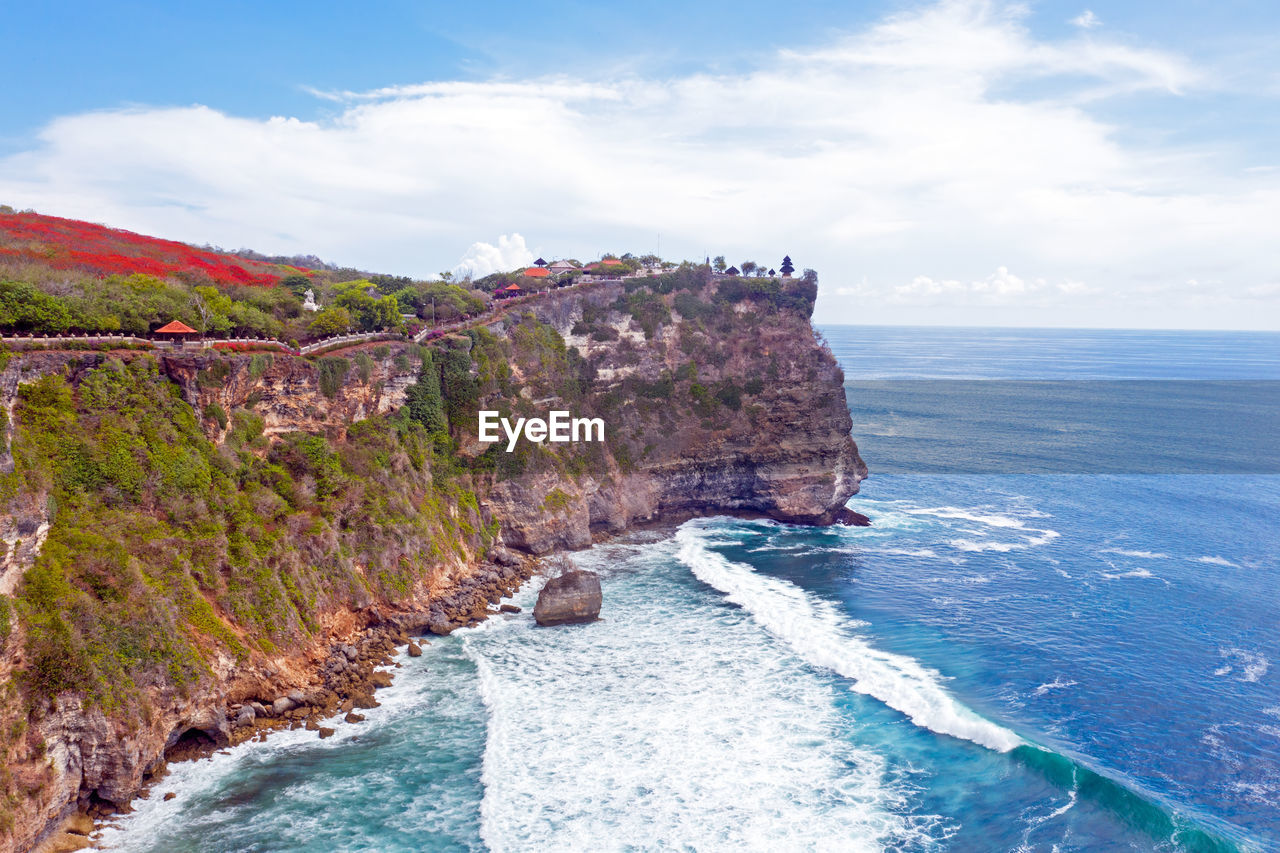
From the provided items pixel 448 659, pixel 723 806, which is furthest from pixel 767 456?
pixel 723 806

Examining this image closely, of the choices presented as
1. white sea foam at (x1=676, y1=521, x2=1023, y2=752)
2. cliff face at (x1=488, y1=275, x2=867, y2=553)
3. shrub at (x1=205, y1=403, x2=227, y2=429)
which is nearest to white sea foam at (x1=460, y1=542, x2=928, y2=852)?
white sea foam at (x1=676, y1=521, x2=1023, y2=752)

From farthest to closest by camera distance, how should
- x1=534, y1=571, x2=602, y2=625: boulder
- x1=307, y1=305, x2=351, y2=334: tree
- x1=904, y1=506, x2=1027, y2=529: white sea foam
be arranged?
x1=904, y1=506, x2=1027, y2=529: white sea foam, x1=307, y1=305, x2=351, y2=334: tree, x1=534, y1=571, x2=602, y2=625: boulder

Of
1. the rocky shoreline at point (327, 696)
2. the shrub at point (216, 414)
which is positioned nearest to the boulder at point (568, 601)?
the rocky shoreline at point (327, 696)

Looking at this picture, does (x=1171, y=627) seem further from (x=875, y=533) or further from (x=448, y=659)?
(x=448, y=659)

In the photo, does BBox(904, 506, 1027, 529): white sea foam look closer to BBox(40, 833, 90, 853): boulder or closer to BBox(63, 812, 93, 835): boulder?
BBox(63, 812, 93, 835): boulder

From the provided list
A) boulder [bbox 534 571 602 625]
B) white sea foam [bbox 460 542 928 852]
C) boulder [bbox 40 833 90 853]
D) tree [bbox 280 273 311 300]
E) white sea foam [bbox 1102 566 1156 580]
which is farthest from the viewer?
tree [bbox 280 273 311 300]

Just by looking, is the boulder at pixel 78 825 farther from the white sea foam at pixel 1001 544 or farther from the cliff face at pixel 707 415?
the white sea foam at pixel 1001 544
